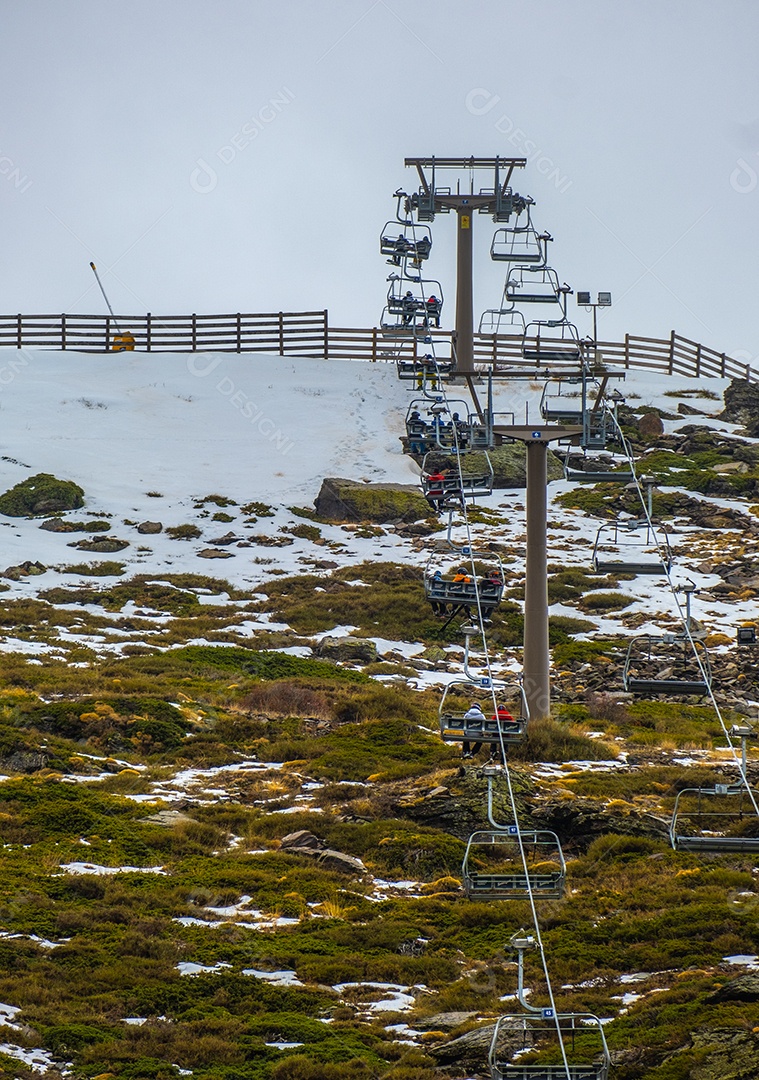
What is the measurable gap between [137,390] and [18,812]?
1525 inches

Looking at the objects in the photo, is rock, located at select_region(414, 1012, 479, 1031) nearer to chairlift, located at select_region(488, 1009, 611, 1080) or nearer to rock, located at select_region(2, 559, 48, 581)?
chairlift, located at select_region(488, 1009, 611, 1080)

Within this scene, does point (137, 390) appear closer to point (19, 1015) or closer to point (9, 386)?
point (9, 386)

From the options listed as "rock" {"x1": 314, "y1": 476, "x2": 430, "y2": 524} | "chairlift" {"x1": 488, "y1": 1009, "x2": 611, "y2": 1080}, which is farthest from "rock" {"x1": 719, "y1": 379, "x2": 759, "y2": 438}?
"chairlift" {"x1": 488, "y1": 1009, "x2": 611, "y2": 1080}

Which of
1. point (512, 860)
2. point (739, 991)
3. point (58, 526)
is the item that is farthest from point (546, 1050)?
point (58, 526)

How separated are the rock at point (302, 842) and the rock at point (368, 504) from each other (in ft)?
85.8

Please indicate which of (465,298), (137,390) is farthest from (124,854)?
(137,390)

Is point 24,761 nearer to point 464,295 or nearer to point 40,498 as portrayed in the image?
point 464,295

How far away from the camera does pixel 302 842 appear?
845 inches

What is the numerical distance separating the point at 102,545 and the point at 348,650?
1248 cm

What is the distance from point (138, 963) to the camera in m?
16.7

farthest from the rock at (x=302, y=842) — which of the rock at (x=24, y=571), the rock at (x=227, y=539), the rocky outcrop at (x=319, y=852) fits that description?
the rock at (x=227, y=539)

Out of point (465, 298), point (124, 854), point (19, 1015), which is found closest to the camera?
point (19, 1015)

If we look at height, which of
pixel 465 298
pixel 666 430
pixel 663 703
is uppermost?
pixel 465 298

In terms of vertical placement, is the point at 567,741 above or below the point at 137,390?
below
